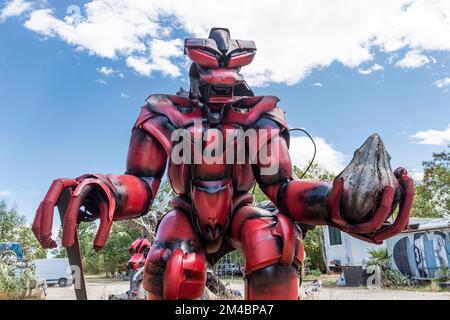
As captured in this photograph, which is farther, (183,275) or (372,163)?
(183,275)

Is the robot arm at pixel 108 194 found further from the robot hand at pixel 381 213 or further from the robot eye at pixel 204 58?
the robot hand at pixel 381 213

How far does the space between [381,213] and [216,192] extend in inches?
37.0

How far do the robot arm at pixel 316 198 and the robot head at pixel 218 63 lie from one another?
39cm

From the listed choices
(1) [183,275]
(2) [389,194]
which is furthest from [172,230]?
(2) [389,194]

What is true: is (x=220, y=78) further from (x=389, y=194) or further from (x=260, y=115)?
(x=389, y=194)

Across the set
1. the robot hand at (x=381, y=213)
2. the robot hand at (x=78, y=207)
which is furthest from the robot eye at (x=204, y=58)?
the robot hand at (x=381, y=213)

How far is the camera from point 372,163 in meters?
1.97

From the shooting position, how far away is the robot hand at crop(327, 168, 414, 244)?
1.91 metres

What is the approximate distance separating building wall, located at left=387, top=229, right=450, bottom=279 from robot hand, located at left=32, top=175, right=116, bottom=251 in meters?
14.0

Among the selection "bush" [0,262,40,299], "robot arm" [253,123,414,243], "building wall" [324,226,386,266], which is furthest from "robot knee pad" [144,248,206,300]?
"building wall" [324,226,386,266]

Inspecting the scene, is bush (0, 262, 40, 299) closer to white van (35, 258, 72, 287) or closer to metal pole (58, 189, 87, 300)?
metal pole (58, 189, 87, 300)

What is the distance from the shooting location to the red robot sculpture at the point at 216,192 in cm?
208

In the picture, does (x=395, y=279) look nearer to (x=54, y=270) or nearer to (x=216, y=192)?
(x=216, y=192)
